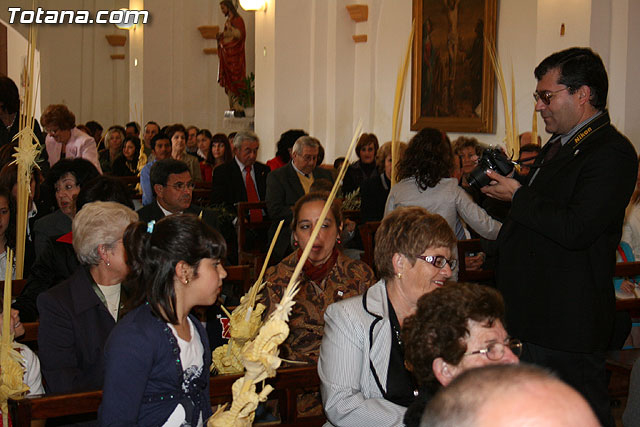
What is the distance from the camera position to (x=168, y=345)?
219 centimetres

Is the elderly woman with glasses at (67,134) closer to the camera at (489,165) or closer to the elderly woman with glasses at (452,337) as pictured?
the camera at (489,165)

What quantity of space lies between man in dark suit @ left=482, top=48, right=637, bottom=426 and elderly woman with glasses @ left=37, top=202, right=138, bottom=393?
4.89 feet

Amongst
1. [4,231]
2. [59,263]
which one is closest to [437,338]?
[59,263]

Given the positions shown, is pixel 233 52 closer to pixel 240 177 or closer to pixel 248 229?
pixel 240 177

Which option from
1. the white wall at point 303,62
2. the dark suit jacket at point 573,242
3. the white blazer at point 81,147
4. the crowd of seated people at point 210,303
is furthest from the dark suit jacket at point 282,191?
the dark suit jacket at point 573,242

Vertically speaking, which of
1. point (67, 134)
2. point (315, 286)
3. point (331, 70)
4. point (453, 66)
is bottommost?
point (315, 286)

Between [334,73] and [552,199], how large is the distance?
8.81 meters

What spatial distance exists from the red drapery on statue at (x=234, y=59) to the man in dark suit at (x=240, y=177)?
6844 millimetres

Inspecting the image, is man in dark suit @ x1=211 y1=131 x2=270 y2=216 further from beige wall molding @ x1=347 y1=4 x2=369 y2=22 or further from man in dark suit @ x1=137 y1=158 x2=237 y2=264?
beige wall molding @ x1=347 y1=4 x2=369 y2=22

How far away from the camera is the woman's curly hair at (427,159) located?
185 inches

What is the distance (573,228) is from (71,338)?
5.91ft

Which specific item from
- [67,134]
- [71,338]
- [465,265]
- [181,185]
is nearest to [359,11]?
[67,134]

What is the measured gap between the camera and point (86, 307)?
2.79m

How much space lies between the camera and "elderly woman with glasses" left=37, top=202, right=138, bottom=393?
2732 mm
